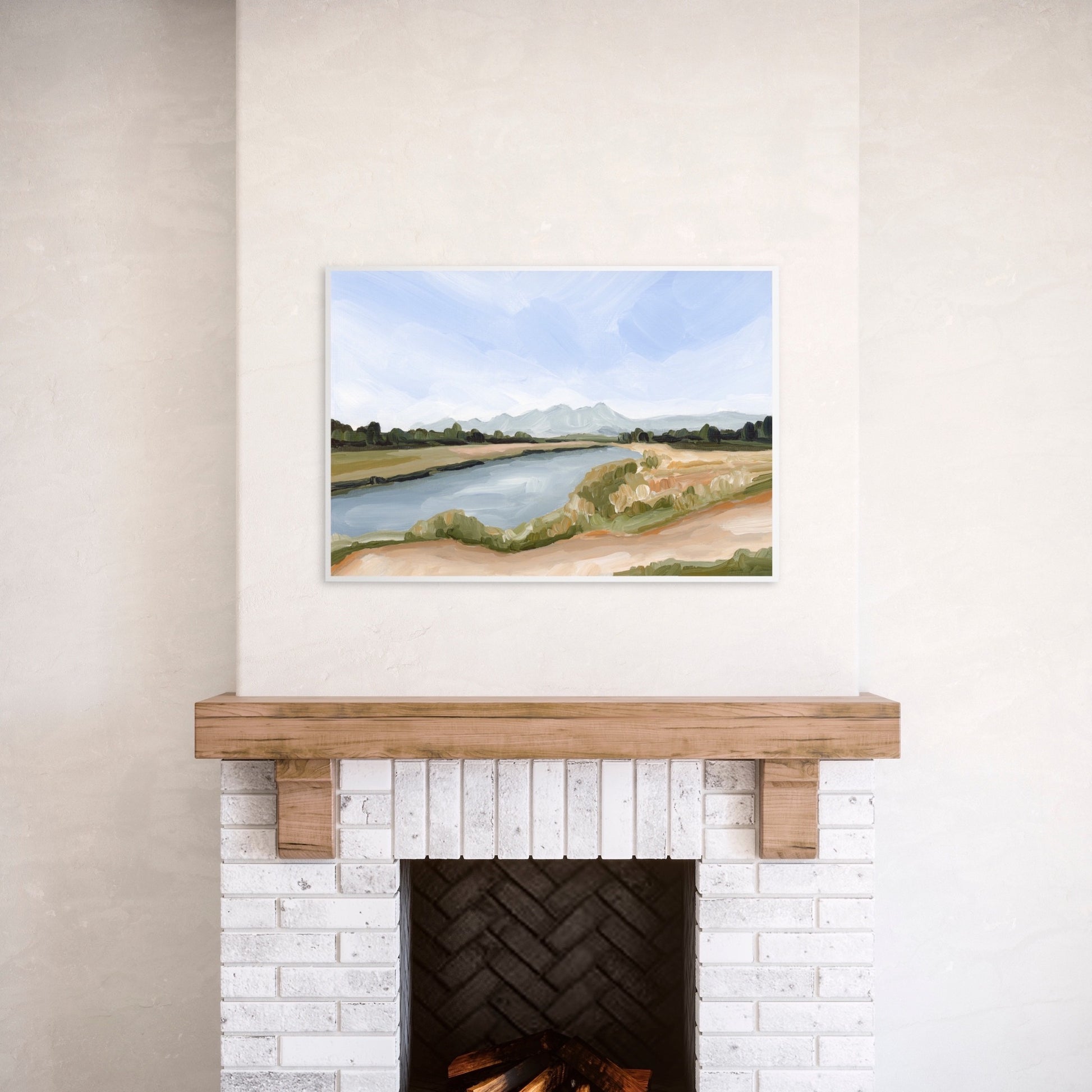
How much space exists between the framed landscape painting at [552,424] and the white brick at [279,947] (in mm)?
720

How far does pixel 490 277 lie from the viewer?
5.59 ft

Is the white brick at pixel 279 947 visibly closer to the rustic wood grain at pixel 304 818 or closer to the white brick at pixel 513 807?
the rustic wood grain at pixel 304 818

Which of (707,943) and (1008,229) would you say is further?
(1008,229)

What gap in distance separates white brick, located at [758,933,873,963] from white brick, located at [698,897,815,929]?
0.03 meters

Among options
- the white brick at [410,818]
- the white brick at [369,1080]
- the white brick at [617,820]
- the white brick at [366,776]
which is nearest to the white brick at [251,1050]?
the white brick at [369,1080]

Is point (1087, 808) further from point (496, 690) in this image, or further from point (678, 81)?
point (678, 81)

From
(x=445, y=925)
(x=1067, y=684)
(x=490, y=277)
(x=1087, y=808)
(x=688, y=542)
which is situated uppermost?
(x=490, y=277)

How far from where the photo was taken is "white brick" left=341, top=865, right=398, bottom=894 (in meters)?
1.64

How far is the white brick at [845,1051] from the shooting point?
1.61 m

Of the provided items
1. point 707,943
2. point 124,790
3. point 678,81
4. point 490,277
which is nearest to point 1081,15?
point 678,81

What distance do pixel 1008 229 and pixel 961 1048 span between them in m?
1.88

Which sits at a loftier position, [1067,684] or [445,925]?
[1067,684]

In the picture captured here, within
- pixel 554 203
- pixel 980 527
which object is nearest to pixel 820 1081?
pixel 980 527

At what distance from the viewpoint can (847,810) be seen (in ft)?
5.36
